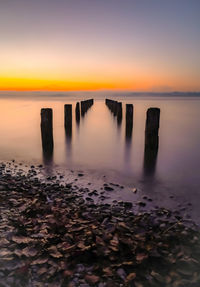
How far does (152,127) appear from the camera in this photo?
8.23 m

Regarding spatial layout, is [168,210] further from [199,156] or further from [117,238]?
[199,156]

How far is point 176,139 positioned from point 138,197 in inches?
357

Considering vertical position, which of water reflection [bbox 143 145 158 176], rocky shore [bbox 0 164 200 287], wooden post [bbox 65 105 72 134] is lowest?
water reflection [bbox 143 145 158 176]

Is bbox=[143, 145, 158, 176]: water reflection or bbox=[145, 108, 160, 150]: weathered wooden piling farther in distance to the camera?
bbox=[145, 108, 160, 150]: weathered wooden piling

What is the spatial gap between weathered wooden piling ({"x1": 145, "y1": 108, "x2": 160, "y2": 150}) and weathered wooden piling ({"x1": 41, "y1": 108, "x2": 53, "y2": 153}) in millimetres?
3678

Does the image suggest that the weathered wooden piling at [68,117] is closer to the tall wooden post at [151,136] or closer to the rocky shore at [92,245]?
the tall wooden post at [151,136]

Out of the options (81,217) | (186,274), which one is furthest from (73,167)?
(186,274)


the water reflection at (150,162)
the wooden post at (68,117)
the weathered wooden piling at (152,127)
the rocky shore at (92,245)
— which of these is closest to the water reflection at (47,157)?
the rocky shore at (92,245)

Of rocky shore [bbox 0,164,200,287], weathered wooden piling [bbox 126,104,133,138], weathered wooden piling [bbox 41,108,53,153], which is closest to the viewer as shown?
rocky shore [bbox 0,164,200,287]

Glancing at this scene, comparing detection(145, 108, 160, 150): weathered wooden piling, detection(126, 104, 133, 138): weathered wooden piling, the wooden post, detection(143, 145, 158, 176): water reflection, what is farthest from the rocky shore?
the wooden post

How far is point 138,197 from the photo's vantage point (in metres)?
4.95

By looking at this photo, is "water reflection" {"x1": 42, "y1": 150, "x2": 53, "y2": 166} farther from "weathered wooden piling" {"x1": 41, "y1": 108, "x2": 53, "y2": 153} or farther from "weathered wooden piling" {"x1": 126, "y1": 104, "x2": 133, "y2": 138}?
"weathered wooden piling" {"x1": 126, "y1": 104, "x2": 133, "y2": 138}

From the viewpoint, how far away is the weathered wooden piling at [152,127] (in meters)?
8.11

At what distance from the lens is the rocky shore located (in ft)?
8.43
